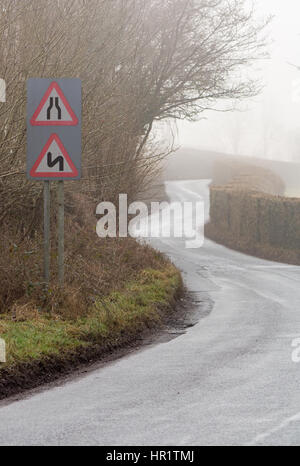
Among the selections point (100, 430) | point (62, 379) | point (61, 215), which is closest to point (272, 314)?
point (61, 215)

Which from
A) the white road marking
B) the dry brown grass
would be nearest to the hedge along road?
the white road marking

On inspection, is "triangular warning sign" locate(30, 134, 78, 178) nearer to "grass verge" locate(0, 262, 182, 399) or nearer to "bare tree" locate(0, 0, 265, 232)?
"bare tree" locate(0, 0, 265, 232)

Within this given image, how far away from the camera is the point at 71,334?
37.7 feet

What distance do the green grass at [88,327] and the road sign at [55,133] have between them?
2102 millimetres

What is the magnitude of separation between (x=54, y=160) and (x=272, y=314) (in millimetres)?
5251

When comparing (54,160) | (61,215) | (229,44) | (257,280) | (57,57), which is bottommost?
(257,280)

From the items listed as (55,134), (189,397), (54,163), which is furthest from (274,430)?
(55,134)

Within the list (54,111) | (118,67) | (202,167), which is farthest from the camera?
(202,167)

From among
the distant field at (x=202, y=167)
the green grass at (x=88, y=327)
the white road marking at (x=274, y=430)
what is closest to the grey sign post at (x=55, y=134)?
the green grass at (x=88, y=327)

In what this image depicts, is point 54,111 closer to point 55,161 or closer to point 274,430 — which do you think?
A: point 55,161

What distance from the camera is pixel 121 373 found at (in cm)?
996

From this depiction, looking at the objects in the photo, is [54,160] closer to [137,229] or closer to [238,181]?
[137,229]

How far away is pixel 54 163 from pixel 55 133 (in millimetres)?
438
